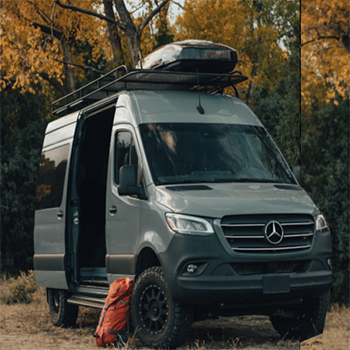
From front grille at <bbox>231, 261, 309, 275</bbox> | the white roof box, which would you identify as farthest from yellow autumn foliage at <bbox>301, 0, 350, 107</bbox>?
the white roof box

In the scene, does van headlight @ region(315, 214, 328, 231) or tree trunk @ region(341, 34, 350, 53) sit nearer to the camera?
tree trunk @ region(341, 34, 350, 53)

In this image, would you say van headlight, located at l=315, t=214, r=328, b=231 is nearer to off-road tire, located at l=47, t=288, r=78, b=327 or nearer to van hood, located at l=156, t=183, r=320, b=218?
van hood, located at l=156, t=183, r=320, b=218

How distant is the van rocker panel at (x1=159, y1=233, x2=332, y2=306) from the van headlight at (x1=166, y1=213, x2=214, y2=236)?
49mm

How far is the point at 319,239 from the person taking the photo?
17.9ft

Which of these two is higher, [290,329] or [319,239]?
[319,239]

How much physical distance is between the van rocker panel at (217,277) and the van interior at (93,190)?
129 inches

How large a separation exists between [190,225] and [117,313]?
5.04 ft

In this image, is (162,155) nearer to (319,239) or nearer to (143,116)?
(143,116)


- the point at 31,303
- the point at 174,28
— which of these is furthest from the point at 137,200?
the point at 174,28

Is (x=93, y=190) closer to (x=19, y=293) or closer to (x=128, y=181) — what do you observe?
(x=128, y=181)

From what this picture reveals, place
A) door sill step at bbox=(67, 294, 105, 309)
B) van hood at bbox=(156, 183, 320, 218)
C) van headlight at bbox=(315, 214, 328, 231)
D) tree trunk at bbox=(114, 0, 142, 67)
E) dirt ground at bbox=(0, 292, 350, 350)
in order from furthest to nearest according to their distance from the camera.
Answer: tree trunk at bbox=(114, 0, 142, 67), door sill step at bbox=(67, 294, 105, 309), dirt ground at bbox=(0, 292, 350, 350), van headlight at bbox=(315, 214, 328, 231), van hood at bbox=(156, 183, 320, 218)

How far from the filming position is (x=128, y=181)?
226 inches

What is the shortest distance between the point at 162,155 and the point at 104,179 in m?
2.86

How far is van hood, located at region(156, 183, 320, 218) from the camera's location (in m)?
5.21
